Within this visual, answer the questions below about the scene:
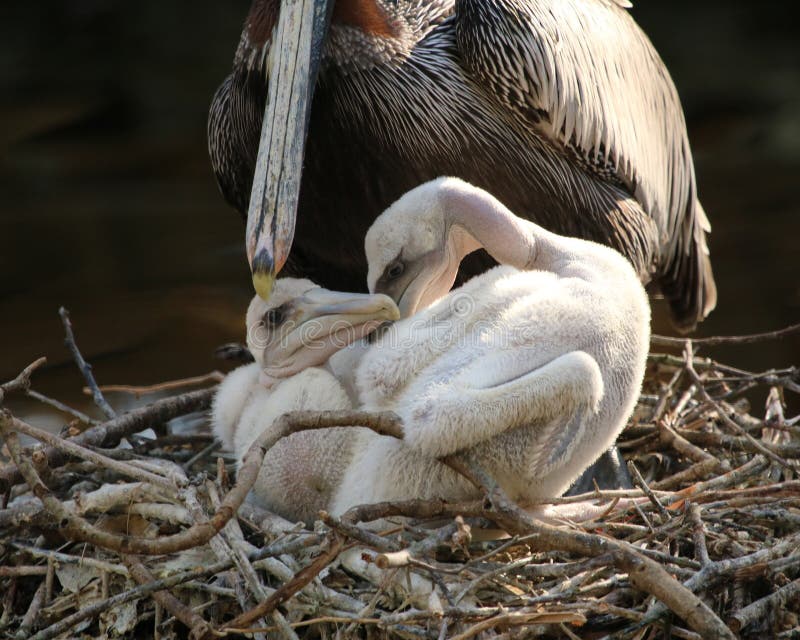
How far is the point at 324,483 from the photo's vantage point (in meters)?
2.21

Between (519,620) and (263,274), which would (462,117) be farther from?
(519,620)

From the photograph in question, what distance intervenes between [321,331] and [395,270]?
7.5 inches

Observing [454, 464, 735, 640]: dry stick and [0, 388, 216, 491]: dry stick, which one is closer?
[454, 464, 735, 640]: dry stick

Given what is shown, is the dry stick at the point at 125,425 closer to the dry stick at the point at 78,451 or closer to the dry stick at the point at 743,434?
the dry stick at the point at 78,451

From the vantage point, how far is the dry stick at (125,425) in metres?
2.43

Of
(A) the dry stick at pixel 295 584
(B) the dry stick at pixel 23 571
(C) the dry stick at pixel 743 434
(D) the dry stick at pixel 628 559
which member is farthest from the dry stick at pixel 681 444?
(B) the dry stick at pixel 23 571

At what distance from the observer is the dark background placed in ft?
16.4

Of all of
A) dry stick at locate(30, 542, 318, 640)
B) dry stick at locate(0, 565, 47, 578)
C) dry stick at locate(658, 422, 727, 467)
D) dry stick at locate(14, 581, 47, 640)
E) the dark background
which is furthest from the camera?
the dark background

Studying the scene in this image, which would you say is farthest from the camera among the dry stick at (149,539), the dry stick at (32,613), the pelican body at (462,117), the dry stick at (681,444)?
the pelican body at (462,117)

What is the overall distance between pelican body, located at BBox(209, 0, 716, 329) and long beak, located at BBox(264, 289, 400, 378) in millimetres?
536

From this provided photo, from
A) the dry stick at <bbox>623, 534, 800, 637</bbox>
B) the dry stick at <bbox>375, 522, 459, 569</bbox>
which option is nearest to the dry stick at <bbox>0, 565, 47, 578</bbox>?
the dry stick at <bbox>375, 522, 459, 569</bbox>

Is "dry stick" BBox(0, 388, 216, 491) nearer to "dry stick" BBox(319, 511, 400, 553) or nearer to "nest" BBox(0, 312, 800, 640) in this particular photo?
"nest" BBox(0, 312, 800, 640)

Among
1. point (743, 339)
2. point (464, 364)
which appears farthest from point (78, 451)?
point (743, 339)

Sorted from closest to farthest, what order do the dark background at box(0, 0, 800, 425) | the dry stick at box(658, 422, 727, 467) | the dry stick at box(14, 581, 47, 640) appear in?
the dry stick at box(14, 581, 47, 640), the dry stick at box(658, 422, 727, 467), the dark background at box(0, 0, 800, 425)
